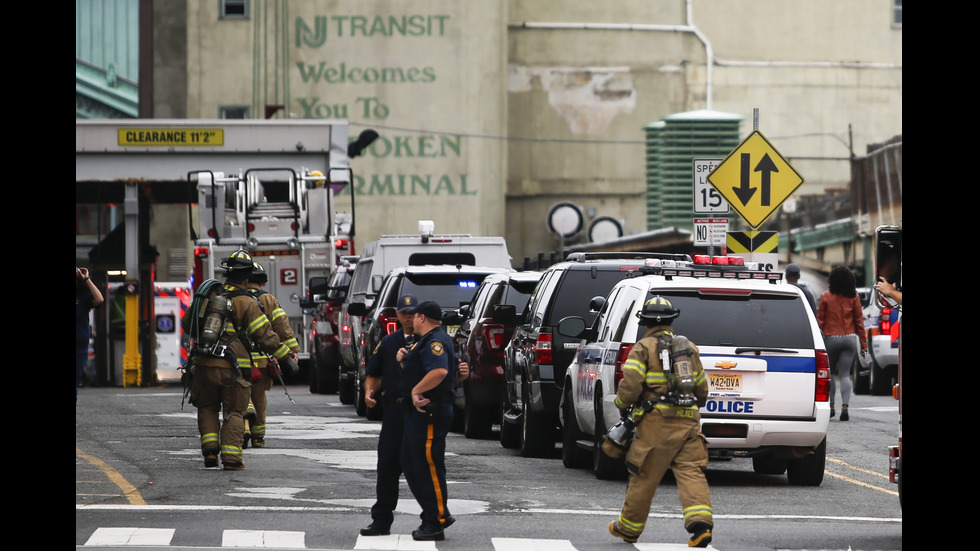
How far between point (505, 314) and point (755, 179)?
366cm

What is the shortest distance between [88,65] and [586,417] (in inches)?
1756

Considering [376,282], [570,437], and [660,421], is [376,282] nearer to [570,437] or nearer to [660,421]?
[570,437]

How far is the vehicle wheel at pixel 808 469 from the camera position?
14.1 meters

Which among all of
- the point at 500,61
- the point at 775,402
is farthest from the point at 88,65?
the point at 775,402

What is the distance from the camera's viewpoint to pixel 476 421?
18562 mm

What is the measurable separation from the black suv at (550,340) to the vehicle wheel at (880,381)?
11.2 meters

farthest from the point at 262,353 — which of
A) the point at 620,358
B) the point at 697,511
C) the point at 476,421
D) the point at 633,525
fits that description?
the point at 697,511

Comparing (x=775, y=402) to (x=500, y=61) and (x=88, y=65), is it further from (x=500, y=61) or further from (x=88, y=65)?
(x=88, y=65)

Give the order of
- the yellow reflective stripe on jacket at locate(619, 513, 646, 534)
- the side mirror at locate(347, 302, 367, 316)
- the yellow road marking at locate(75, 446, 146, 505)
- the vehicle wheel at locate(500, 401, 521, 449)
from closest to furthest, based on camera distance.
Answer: the yellow reflective stripe on jacket at locate(619, 513, 646, 534) < the yellow road marking at locate(75, 446, 146, 505) < the vehicle wheel at locate(500, 401, 521, 449) < the side mirror at locate(347, 302, 367, 316)

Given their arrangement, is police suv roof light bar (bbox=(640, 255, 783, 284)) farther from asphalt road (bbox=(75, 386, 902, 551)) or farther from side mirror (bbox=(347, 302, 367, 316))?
side mirror (bbox=(347, 302, 367, 316))

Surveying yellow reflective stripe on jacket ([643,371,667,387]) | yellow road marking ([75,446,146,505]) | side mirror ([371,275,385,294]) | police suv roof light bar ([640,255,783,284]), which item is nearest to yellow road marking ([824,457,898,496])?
police suv roof light bar ([640,255,783,284])

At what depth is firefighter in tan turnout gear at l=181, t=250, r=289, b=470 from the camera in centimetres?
1475

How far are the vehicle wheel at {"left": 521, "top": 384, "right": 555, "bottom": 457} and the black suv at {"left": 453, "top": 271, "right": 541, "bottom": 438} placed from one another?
1217 mm

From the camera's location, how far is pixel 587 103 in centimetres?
5525
